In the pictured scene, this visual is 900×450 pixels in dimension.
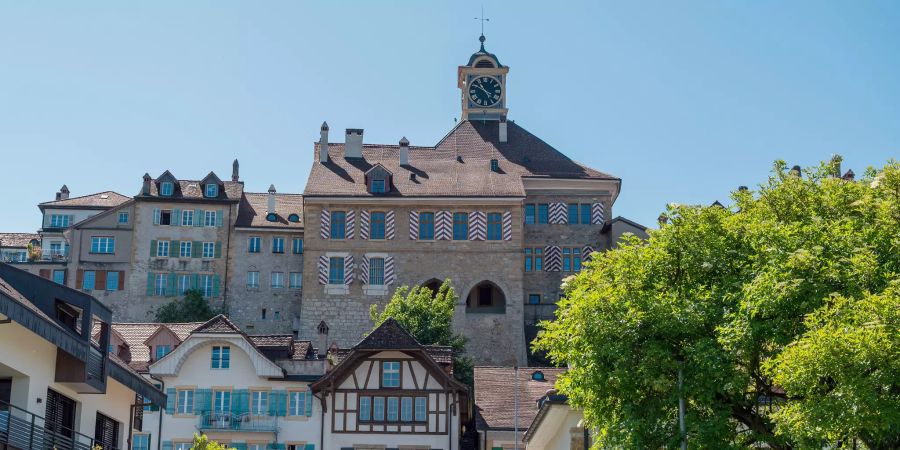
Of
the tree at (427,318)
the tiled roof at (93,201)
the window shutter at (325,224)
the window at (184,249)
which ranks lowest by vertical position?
the tree at (427,318)

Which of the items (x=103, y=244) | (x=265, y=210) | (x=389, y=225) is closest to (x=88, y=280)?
(x=103, y=244)

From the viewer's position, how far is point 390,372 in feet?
162

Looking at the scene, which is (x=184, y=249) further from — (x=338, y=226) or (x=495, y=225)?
(x=495, y=225)

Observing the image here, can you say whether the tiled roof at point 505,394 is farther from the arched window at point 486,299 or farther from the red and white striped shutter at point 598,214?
the red and white striped shutter at point 598,214

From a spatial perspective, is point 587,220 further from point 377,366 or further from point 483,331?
point 377,366

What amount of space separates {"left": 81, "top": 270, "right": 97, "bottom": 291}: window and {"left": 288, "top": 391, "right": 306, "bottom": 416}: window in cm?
3165

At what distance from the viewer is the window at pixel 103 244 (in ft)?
258

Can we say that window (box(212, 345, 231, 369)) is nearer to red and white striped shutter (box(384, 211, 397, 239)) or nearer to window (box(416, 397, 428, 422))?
window (box(416, 397, 428, 422))

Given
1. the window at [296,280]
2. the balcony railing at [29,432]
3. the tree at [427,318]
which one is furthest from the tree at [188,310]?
the balcony railing at [29,432]

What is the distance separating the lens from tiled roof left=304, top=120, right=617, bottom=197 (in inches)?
2972

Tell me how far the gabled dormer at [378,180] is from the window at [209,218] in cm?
963

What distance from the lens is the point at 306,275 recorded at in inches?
2923

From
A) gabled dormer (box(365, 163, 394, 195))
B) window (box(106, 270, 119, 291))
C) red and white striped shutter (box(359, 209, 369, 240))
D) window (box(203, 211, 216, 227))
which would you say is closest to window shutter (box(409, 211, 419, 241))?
gabled dormer (box(365, 163, 394, 195))

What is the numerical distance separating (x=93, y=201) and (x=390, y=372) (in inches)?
1956
